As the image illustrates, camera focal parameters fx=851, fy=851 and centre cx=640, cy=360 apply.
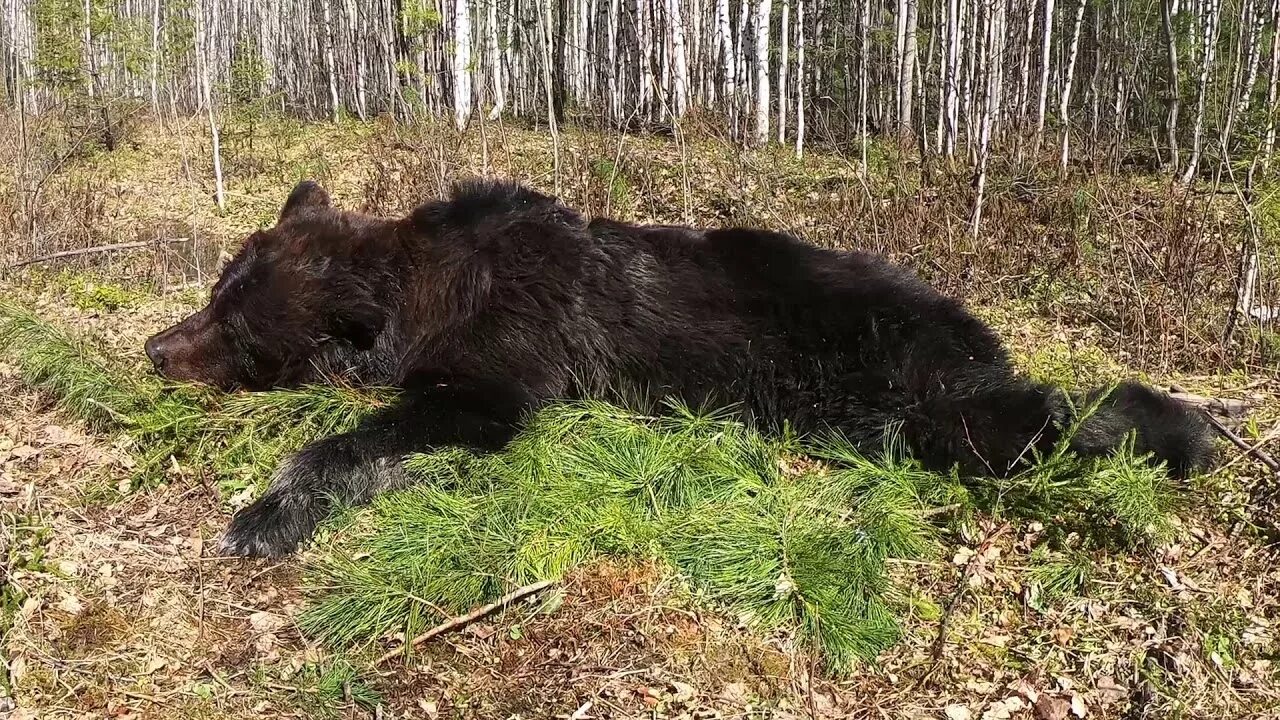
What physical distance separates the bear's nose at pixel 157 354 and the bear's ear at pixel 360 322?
868mm

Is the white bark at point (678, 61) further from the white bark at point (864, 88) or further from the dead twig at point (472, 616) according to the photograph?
the dead twig at point (472, 616)

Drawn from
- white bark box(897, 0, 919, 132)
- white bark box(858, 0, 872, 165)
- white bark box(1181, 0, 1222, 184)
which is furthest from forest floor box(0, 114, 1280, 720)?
white bark box(897, 0, 919, 132)

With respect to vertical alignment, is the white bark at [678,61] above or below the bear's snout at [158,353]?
above

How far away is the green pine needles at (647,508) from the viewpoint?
112 inches

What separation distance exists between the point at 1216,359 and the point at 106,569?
5.65 m

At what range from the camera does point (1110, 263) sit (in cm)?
623

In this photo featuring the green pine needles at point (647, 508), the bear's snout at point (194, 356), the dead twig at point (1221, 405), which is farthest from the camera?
the bear's snout at point (194, 356)

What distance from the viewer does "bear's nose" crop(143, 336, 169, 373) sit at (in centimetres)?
418

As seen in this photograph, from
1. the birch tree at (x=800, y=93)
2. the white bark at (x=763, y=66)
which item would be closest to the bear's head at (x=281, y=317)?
the birch tree at (x=800, y=93)

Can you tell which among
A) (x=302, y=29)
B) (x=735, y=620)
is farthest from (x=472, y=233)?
(x=302, y=29)

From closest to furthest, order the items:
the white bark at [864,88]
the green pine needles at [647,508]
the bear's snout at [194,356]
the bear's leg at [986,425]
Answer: the green pine needles at [647,508] → the bear's leg at [986,425] → the bear's snout at [194,356] → the white bark at [864,88]

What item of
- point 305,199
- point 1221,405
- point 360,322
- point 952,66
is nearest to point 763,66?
point 952,66

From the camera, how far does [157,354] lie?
419cm

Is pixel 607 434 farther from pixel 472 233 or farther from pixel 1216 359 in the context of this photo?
pixel 1216 359
